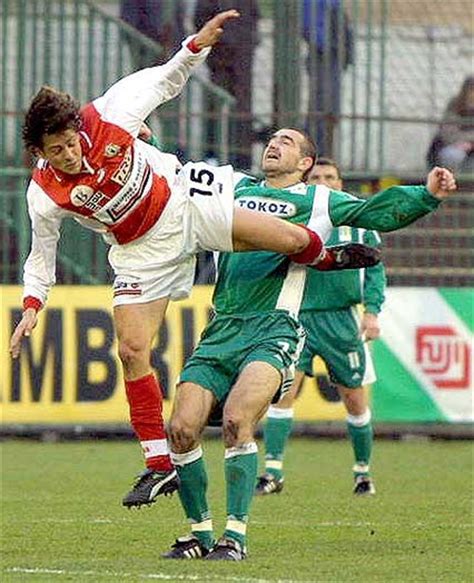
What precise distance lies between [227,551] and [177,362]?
8278mm

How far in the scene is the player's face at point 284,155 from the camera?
9.87m

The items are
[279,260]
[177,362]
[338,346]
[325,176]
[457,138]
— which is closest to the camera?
[279,260]

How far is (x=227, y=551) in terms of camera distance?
8805 mm

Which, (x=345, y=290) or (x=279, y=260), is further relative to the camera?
(x=345, y=290)

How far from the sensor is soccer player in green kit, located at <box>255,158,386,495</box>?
12.9 metres

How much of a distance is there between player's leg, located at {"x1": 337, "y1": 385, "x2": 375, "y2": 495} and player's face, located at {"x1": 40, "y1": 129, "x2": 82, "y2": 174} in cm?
470

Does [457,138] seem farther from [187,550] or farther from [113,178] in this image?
[187,550]

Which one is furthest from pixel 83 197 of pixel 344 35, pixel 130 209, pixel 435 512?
pixel 344 35

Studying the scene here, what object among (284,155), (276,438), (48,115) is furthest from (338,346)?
(48,115)

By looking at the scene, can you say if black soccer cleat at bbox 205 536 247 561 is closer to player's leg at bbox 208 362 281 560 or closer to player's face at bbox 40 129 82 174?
player's leg at bbox 208 362 281 560

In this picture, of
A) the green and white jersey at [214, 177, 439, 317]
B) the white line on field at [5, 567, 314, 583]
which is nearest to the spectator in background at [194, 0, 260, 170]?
the green and white jersey at [214, 177, 439, 317]

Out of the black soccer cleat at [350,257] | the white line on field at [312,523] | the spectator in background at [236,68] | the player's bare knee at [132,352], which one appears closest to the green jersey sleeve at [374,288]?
the white line on field at [312,523]

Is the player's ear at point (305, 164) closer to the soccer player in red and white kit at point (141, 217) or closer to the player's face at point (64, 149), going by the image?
the soccer player in red and white kit at point (141, 217)

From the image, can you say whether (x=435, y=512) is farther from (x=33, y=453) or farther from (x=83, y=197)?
(x=33, y=453)
